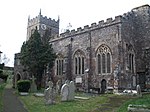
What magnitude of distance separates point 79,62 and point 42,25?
21788 millimetres

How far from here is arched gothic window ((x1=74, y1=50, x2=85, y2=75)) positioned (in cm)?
3155

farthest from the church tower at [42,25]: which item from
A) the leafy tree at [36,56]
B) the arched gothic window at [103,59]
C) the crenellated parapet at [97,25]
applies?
the arched gothic window at [103,59]

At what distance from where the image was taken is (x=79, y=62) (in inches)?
1265

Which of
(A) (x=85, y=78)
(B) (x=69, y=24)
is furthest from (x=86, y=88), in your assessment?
(B) (x=69, y=24)

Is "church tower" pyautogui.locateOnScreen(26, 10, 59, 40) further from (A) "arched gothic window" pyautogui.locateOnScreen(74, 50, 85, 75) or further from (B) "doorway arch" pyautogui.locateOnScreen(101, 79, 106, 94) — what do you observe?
(B) "doorway arch" pyautogui.locateOnScreen(101, 79, 106, 94)

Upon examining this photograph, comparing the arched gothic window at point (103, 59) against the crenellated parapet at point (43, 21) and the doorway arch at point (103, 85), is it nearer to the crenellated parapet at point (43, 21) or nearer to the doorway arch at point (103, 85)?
the doorway arch at point (103, 85)

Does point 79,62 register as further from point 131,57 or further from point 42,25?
point 42,25

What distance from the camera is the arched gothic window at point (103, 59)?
28172 millimetres

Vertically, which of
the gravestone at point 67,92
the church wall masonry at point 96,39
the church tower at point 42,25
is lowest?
the gravestone at point 67,92

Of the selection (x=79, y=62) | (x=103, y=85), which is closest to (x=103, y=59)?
(x=103, y=85)

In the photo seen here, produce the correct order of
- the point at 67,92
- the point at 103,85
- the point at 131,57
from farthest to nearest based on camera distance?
the point at 103,85, the point at 131,57, the point at 67,92

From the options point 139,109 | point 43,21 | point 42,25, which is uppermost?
point 43,21

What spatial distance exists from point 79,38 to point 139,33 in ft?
27.1

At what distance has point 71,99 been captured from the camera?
17625 mm
